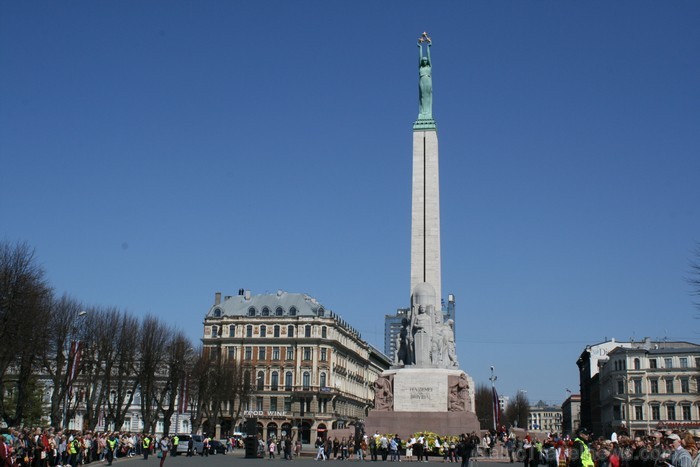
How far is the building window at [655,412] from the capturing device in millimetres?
83938

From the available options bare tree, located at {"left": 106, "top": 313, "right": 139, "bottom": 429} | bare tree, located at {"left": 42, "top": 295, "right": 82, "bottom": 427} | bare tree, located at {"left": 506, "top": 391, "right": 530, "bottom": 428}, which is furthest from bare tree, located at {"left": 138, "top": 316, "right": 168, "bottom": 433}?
bare tree, located at {"left": 506, "top": 391, "right": 530, "bottom": 428}

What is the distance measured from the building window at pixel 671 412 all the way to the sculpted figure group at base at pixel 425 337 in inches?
1975

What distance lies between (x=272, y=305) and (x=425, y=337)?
5776 centimetres

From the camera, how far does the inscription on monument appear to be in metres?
39.7

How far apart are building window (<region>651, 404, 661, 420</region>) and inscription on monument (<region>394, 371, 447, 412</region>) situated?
53191mm

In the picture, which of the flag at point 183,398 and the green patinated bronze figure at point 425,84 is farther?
the flag at point 183,398

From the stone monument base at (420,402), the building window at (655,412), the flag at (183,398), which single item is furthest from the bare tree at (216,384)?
the building window at (655,412)

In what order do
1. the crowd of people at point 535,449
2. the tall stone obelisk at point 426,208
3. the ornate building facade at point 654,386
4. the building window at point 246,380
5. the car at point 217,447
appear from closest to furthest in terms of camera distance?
the crowd of people at point 535,449, the tall stone obelisk at point 426,208, the car at point 217,447, the ornate building facade at point 654,386, the building window at point 246,380

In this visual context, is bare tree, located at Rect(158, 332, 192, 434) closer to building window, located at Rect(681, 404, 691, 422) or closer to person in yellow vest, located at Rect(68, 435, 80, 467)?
person in yellow vest, located at Rect(68, 435, 80, 467)

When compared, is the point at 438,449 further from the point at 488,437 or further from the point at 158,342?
the point at 158,342

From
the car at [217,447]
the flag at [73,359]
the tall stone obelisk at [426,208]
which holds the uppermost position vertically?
the tall stone obelisk at [426,208]

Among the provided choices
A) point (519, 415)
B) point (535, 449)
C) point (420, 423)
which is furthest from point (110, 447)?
point (519, 415)

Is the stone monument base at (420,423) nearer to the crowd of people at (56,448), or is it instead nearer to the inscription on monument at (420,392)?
the inscription on monument at (420,392)

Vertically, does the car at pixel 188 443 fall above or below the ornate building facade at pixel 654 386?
below
